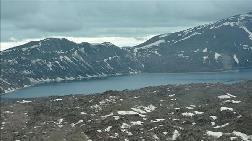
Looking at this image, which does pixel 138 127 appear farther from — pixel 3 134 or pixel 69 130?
pixel 3 134

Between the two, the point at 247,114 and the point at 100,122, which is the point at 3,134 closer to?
the point at 100,122

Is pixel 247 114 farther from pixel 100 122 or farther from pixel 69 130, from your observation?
pixel 69 130

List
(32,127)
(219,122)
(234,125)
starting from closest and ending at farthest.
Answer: (234,125) < (219,122) < (32,127)

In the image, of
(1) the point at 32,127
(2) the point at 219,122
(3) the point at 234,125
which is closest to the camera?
(3) the point at 234,125

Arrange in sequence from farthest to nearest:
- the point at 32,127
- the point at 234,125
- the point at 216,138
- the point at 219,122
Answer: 1. the point at 32,127
2. the point at 219,122
3. the point at 234,125
4. the point at 216,138

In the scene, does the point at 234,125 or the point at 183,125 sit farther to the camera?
the point at 183,125

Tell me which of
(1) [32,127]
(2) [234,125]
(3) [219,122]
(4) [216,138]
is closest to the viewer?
(4) [216,138]

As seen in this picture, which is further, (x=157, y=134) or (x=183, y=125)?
(x=183, y=125)

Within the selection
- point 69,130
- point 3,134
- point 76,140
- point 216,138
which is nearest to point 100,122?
point 69,130

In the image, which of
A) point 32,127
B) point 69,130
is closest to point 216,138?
point 69,130
